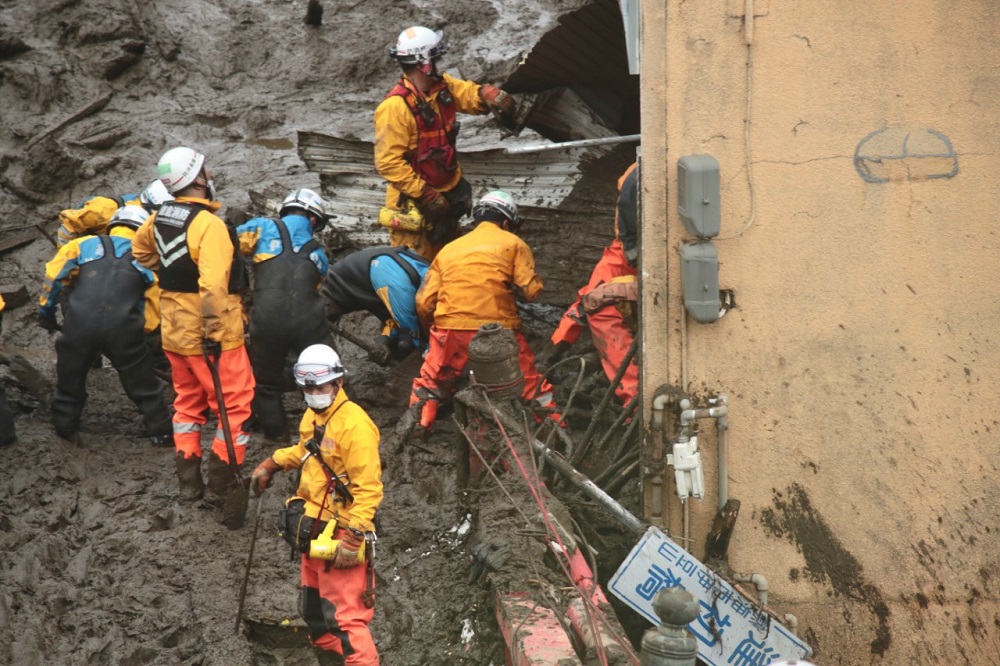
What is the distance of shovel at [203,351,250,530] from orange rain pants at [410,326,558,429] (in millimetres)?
1377

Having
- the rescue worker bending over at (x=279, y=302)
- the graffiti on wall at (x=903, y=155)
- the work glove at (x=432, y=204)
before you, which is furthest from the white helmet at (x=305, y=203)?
the graffiti on wall at (x=903, y=155)

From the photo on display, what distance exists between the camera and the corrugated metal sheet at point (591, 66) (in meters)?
8.50

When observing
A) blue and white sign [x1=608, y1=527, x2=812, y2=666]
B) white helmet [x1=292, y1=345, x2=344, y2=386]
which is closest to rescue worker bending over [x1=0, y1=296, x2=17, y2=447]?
white helmet [x1=292, y1=345, x2=344, y2=386]

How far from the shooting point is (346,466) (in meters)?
5.84

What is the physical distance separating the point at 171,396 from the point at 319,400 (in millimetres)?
3819

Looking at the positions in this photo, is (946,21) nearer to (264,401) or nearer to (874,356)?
(874,356)

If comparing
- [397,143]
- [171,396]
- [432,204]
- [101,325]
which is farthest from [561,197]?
[101,325]

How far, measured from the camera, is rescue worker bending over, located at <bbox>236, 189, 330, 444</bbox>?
27.0 feet

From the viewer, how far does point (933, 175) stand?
18.9 ft

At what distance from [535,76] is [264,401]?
3.35 m

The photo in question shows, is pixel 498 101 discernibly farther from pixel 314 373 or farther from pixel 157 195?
pixel 314 373

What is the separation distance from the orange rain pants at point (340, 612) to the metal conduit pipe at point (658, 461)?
1561 millimetres

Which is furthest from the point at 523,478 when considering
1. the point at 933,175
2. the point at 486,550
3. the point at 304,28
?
the point at 304,28

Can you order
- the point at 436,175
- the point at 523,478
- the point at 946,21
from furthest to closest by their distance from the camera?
the point at 436,175 < the point at 523,478 < the point at 946,21
